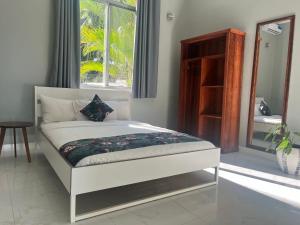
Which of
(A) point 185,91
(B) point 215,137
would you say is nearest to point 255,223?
(B) point 215,137

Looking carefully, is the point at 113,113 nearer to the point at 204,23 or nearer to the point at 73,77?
the point at 73,77

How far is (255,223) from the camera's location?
1.74 meters

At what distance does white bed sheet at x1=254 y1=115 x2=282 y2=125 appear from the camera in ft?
10.7

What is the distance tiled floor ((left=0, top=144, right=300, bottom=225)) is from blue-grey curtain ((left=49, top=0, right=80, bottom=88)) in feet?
4.43

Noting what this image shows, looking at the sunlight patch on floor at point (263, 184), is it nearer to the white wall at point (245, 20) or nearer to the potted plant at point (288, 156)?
the potted plant at point (288, 156)

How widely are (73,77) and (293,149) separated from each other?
10.4ft

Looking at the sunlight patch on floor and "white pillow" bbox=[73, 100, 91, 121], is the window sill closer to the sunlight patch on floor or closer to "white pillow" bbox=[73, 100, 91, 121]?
"white pillow" bbox=[73, 100, 91, 121]

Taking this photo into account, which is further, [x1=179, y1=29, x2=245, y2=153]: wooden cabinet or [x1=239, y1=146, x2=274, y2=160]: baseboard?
Result: [x1=179, y1=29, x2=245, y2=153]: wooden cabinet

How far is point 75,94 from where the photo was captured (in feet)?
12.0

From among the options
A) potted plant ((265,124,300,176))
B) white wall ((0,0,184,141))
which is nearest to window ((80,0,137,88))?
white wall ((0,0,184,141))

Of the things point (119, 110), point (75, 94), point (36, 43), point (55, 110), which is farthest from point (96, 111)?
point (36, 43)

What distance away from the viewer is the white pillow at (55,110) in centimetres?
313

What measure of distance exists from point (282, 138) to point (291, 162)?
0.35 metres

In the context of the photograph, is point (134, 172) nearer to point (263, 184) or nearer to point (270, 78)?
point (263, 184)
